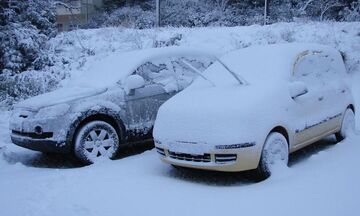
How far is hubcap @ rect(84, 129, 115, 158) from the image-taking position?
284 inches

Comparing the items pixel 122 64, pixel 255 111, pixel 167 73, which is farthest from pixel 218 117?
pixel 122 64

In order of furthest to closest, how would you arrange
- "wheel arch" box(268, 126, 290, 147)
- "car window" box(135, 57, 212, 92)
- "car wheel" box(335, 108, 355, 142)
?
1. "car window" box(135, 57, 212, 92)
2. "car wheel" box(335, 108, 355, 142)
3. "wheel arch" box(268, 126, 290, 147)

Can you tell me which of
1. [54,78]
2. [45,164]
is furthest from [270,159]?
[54,78]

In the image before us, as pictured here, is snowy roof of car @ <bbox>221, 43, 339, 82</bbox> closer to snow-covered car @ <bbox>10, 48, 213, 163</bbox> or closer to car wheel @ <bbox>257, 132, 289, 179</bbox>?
snow-covered car @ <bbox>10, 48, 213, 163</bbox>

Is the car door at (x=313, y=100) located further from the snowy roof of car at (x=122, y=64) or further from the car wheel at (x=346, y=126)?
the snowy roof of car at (x=122, y=64)

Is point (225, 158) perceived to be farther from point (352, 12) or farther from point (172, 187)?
point (352, 12)

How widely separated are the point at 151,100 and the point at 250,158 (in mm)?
2544

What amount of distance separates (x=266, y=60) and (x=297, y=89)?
78cm

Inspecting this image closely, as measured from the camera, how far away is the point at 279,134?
6047 millimetres

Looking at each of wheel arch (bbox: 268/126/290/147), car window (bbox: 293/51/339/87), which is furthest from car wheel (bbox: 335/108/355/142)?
wheel arch (bbox: 268/126/290/147)

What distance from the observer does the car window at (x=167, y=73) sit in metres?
7.90

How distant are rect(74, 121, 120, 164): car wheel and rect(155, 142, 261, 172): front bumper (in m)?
1.71

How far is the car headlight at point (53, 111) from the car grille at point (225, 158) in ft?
8.45

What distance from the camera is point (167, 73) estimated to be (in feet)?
26.6
